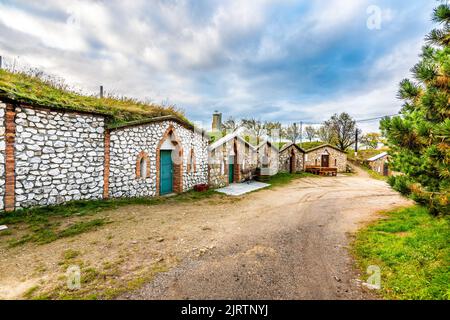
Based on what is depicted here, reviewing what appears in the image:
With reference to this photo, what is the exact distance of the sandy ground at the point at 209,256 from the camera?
10.1 feet

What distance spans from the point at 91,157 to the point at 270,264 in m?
7.33

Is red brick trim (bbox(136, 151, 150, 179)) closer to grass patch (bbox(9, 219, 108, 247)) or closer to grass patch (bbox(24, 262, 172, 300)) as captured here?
grass patch (bbox(9, 219, 108, 247))

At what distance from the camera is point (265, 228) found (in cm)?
594

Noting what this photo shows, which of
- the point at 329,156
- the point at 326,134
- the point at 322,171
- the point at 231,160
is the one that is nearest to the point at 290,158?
the point at 322,171

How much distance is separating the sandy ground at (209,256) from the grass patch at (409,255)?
418 millimetres

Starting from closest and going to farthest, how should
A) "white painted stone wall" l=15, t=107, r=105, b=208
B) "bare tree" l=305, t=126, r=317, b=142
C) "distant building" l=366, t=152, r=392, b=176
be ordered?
1. "white painted stone wall" l=15, t=107, r=105, b=208
2. "distant building" l=366, t=152, r=392, b=176
3. "bare tree" l=305, t=126, r=317, b=142

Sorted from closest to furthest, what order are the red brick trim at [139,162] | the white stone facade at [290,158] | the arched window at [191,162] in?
the red brick trim at [139,162]
the arched window at [191,162]
the white stone facade at [290,158]

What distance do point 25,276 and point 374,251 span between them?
21.7ft

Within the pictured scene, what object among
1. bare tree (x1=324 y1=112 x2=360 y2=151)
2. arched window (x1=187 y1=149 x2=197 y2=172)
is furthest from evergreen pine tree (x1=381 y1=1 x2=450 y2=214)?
bare tree (x1=324 y1=112 x2=360 y2=151)

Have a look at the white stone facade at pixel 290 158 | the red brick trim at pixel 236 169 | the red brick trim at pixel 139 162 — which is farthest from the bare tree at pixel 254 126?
the red brick trim at pixel 139 162

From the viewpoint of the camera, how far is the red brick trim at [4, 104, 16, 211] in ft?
19.1

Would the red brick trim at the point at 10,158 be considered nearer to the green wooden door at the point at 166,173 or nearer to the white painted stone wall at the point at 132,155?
the white painted stone wall at the point at 132,155

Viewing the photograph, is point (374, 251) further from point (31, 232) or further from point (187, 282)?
point (31, 232)

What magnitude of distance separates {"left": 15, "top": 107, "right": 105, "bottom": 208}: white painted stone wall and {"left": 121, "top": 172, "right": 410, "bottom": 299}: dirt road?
519 cm
